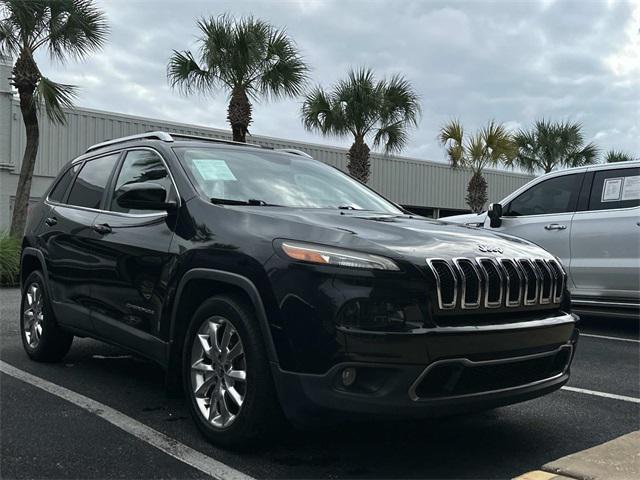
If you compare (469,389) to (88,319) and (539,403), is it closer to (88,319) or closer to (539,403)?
(539,403)

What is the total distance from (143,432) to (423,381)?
69.0 inches

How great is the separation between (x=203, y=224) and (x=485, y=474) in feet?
6.53

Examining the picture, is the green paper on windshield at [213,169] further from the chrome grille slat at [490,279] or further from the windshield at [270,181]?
the chrome grille slat at [490,279]

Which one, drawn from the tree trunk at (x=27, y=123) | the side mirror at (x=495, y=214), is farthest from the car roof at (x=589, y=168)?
the tree trunk at (x=27, y=123)

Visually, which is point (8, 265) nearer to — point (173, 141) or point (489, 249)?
point (173, 141)

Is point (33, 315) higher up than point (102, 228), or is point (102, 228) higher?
point (102, 228)

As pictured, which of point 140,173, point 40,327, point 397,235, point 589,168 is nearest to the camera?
point 397,235

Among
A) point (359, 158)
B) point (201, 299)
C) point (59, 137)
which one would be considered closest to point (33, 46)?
point (59, 137)

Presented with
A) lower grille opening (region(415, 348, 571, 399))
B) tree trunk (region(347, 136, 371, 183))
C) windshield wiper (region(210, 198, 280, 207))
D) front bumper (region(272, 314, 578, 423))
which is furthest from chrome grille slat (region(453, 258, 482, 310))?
tree trunk (region(347, 136, 371, 183))

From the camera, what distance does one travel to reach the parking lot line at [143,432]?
10.4 ft

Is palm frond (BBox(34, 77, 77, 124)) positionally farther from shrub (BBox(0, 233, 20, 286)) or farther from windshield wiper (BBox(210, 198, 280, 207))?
windshield wiper (BBox(210, 198, 280, 207))

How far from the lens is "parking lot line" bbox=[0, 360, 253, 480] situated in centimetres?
318

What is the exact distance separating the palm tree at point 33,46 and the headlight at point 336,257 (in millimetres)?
12811

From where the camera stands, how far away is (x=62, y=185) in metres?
5.67
